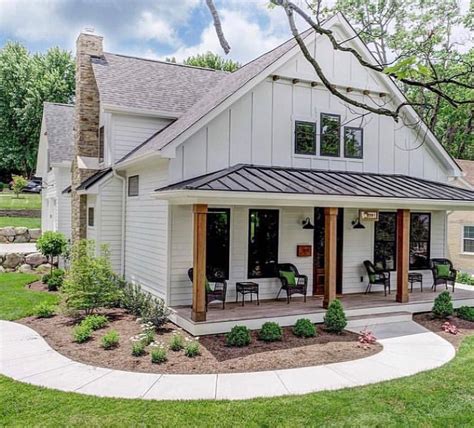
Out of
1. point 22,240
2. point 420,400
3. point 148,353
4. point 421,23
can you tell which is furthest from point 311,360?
point 421,23

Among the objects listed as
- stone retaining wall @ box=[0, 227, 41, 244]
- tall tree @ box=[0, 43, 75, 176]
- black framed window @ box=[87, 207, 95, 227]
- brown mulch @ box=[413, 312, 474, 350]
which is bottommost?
brown mulch @ box=[413, 312, 474, 350]

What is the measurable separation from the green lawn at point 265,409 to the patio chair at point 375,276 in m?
5.51

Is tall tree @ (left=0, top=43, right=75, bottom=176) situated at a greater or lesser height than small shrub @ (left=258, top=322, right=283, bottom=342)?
greater

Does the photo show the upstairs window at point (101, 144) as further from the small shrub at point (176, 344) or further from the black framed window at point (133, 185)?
the small shrub at point (176, 344)

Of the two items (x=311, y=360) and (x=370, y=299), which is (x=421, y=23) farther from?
(x=311, y=360)

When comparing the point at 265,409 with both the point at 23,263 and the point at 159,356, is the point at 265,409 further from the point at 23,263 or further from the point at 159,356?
the point at 23,263

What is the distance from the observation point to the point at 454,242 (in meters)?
20.5

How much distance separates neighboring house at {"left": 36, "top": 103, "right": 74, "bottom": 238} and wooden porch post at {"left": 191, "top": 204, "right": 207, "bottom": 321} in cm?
1142

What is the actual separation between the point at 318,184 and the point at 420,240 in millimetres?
5101

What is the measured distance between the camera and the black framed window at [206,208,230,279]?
1060 cm

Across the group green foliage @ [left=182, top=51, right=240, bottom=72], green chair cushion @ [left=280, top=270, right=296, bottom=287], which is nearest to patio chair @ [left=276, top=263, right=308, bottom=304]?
green chair cushion @ [left=280, top=270, right=296, bottom=287]

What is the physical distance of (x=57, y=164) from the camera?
1856 centimetres

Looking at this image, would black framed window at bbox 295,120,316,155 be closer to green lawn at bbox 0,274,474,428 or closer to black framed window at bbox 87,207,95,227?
A: black framed window at bbox 87,207,95,227

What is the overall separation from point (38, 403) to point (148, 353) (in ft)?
7.34
